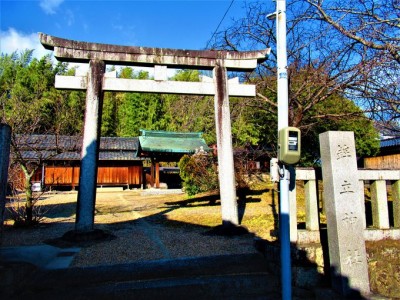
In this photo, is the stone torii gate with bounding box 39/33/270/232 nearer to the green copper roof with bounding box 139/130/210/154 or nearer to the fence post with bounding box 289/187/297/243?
the fence post with bounding box 289/187/297/243

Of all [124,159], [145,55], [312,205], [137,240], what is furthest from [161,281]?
[124,159]

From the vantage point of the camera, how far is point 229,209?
763 cm

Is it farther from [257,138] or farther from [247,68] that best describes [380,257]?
[257,138]

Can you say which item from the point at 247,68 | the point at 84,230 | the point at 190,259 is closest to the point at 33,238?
the point at 84,230

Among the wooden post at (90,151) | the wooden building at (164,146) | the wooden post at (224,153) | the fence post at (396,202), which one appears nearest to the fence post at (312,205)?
the fence post at (396,202)

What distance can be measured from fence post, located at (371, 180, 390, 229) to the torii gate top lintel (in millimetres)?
4623

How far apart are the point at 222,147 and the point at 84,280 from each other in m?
4.50

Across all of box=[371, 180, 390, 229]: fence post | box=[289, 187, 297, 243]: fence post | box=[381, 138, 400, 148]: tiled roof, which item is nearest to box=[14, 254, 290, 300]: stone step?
box=[289, 187, 297, 243]: fence post

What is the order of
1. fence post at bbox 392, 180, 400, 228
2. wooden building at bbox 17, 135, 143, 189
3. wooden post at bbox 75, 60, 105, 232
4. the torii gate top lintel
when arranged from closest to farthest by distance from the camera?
fence post at bbox 392, 180, 400, 228 < wooden post at bbox 75, 60, 105, 232 < the torii gate top lintel < wooden building at bbox 17, 135, 143, 189

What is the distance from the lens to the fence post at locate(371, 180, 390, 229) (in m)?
4.99

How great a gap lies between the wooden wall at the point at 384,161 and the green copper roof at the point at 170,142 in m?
12.9

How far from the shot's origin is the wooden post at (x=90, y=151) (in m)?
7.02

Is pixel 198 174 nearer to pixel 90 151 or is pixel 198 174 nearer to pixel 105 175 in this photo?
pixel 90 151

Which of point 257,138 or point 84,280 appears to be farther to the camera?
point 257,138
